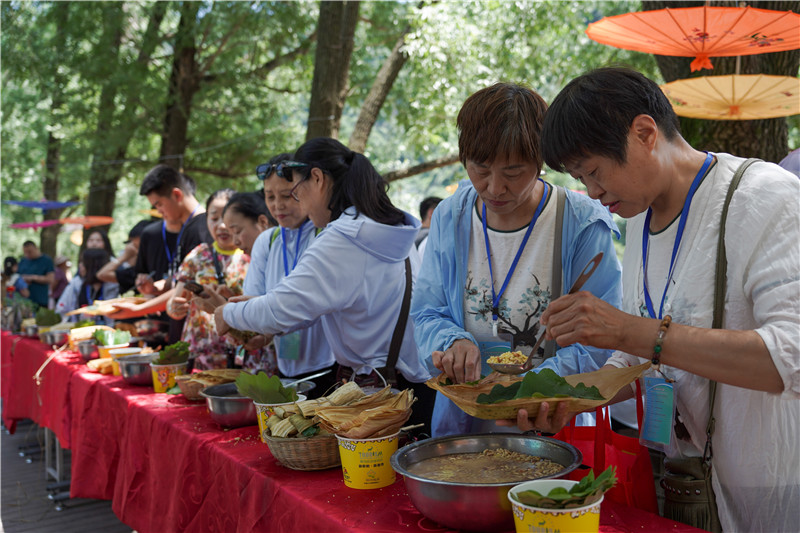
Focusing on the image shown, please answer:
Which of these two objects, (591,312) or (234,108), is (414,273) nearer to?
(591,312)

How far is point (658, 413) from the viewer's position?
Result: 1.39 metres

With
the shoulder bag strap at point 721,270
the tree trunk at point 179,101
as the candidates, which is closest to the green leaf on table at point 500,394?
the shoulder bag strap at point 721,270

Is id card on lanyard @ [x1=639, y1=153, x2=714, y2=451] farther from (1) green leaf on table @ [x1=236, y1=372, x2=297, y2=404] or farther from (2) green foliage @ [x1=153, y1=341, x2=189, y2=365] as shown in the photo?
(2) green foliage @ [x1=153, y1=341, x2=189, y2=365]

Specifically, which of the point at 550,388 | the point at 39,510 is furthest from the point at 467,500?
the point at 39,510

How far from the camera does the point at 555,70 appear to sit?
9641mm

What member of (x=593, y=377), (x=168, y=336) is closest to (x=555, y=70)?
(x=168, y=336)

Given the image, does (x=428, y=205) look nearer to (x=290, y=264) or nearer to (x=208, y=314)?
(x=208, y=314)

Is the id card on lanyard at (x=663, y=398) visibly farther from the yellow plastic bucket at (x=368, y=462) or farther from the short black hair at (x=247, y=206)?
the short black hair at (x=247, y=206)

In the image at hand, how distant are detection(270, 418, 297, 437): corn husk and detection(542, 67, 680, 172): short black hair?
3.11ft

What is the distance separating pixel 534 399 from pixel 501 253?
59cm

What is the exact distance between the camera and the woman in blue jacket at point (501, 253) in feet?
5.61

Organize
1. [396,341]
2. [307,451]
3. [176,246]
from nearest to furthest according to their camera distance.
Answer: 1. [307,451]
2. [396,341]
3. [176,246]

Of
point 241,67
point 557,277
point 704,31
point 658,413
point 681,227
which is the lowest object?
point 658,413

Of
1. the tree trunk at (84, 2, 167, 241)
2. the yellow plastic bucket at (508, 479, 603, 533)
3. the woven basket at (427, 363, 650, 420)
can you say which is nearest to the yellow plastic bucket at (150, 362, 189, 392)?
the woven basket at (427, 363, 650, 420)
